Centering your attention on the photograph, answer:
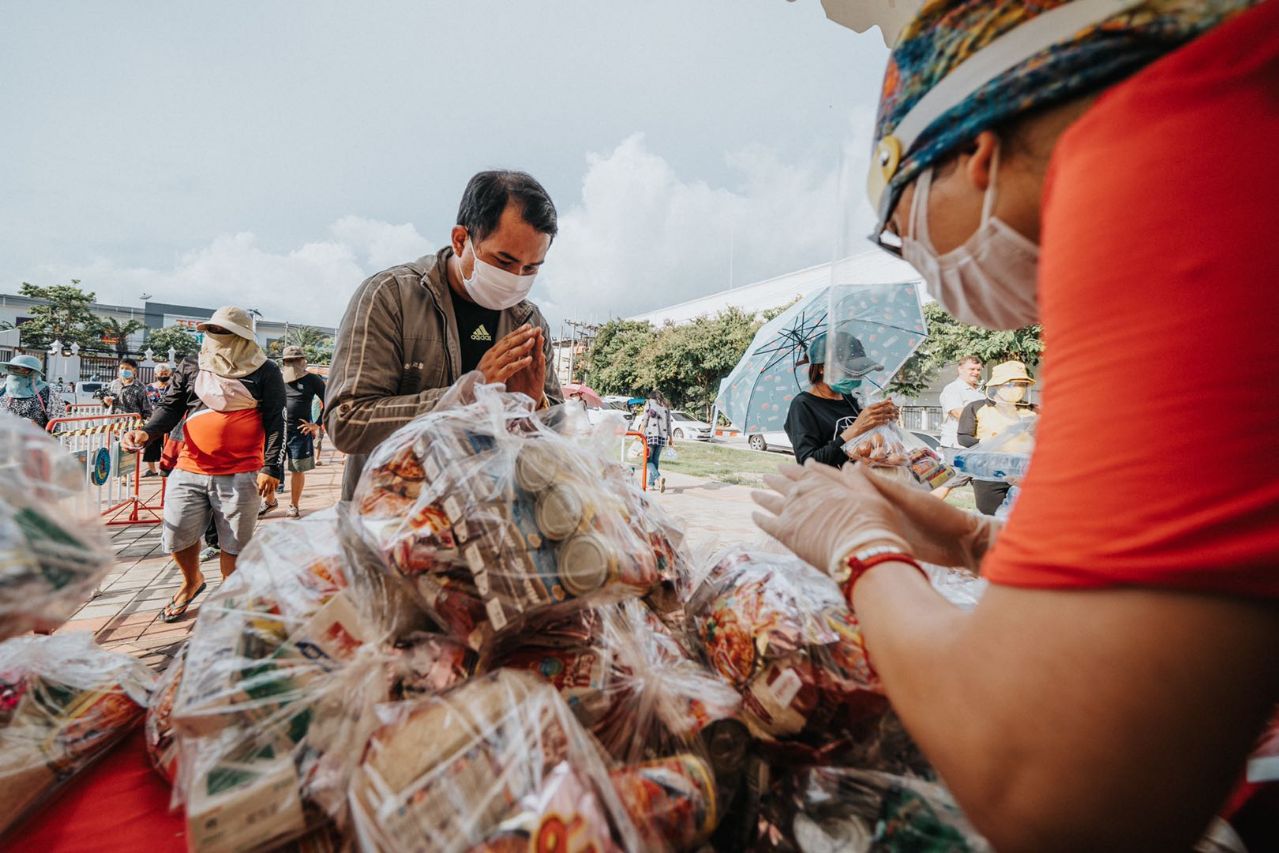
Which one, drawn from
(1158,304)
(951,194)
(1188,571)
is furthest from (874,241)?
(1188,571)

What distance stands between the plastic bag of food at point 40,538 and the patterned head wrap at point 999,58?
1.18 m

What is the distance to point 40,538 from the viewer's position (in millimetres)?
680

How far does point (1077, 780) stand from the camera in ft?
1.43

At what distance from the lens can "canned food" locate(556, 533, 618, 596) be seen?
79 cm

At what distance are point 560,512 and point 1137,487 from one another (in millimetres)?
648

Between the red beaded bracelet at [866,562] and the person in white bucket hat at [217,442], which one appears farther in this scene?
the person in white bucket hat at [217,442]

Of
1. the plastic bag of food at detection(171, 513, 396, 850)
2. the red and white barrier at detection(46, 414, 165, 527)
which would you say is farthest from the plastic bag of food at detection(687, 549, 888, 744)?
the red and white barrier at detection(46, 414, 165, 527)

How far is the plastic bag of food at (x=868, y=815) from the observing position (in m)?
0.65

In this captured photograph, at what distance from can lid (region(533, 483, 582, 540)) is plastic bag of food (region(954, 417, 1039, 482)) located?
273 cm

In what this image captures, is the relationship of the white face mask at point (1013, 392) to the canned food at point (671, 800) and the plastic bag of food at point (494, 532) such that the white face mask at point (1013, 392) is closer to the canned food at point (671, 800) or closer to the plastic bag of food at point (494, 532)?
the plastic bag of food at point (494, 532)

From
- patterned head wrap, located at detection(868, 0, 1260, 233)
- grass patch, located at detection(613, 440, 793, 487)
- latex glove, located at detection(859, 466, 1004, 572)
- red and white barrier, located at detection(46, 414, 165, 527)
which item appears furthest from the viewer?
grass patch, located at detection(613, 440, 793, 487)

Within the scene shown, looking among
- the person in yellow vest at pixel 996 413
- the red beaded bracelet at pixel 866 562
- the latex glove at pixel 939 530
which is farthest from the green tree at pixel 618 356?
the red beaded bracelet at pixel 866 562

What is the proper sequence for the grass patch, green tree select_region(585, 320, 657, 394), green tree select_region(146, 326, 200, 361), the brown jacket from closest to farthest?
the brown jacket → the grass patch → green tree select_region(585, 320, 657, 394) → green tree select_region(146, 326, 200, 361)

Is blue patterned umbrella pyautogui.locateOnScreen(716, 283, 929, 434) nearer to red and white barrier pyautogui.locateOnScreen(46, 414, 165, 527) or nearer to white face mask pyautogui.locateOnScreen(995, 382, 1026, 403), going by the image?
white face mask pyautogui.locateOnScreen(995, 382, 1026, 403)
